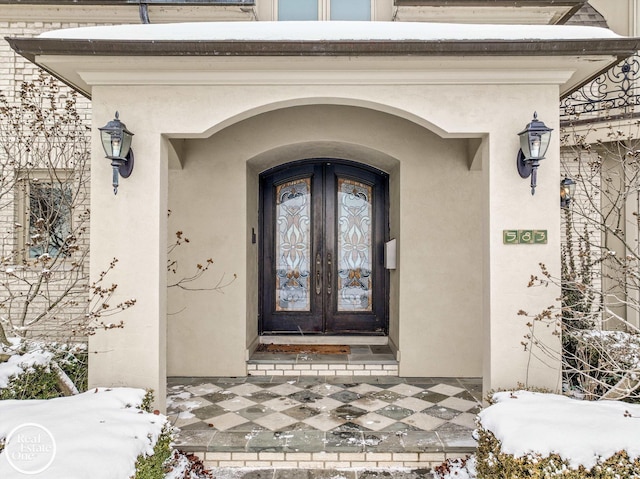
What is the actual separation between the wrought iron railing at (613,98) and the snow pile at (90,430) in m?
6.91

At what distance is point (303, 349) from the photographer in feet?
20.6

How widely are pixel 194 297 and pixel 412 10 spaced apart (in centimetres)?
535

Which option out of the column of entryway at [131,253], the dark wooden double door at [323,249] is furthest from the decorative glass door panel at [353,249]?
the column of entryway at [131,253]

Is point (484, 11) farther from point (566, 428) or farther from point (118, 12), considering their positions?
point (566, 428)

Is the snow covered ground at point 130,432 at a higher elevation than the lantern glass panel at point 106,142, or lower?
lower

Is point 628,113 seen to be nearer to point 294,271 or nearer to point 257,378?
point 294,271

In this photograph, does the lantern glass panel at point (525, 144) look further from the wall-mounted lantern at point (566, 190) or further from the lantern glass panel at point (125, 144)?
the lantern glass panel at point (125, 144)

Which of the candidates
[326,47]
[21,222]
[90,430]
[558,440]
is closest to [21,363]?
[90,430]

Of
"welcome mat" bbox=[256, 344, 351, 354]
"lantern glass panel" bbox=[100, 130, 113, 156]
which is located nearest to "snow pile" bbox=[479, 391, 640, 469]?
"welcome mat" bbox=[256, 344, 351, 354]

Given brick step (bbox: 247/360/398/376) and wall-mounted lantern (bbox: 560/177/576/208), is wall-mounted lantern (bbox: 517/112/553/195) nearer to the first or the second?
wall-mounted lantern (bbox: 560/177/576/208)

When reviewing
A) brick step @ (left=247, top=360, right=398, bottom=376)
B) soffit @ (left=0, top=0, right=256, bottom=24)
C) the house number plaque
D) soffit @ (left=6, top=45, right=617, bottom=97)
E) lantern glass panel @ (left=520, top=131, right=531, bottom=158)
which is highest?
soffit @ (left=0, top=0, right=256, bottom=24)

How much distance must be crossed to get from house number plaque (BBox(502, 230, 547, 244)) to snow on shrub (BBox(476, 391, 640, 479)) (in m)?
1.39

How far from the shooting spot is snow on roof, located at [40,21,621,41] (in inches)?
142

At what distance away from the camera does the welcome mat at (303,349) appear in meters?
6.18
